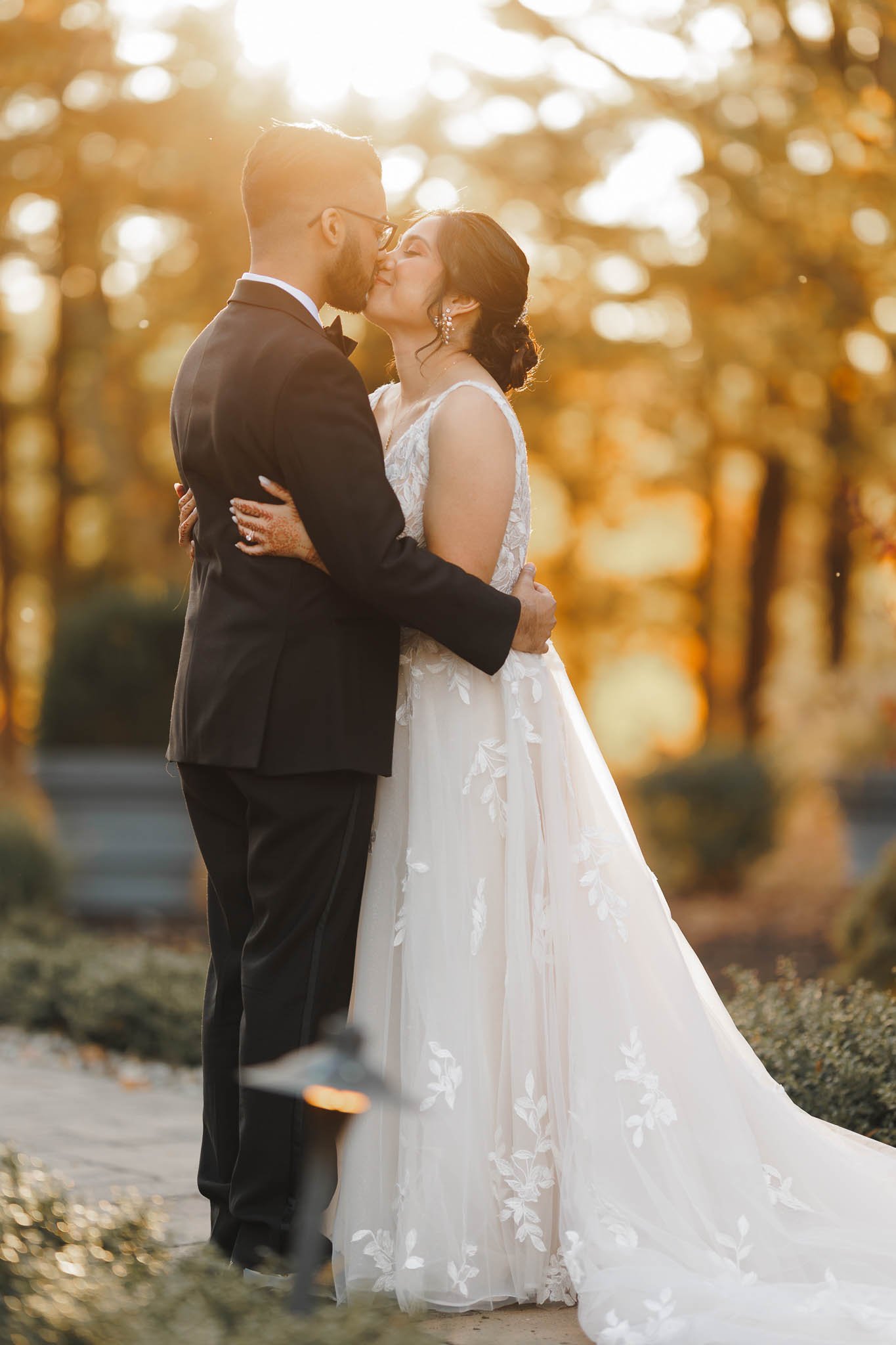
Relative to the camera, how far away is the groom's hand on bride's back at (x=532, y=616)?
11.3 feet

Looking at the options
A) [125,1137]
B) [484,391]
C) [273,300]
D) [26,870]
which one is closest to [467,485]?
[484,391]

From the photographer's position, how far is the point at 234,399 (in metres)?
3.17

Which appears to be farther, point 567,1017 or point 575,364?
point 575,364

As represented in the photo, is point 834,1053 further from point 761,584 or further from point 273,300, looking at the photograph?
point 761,584

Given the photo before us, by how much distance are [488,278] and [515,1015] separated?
1.65 meters

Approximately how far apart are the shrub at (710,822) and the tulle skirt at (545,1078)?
8.02m

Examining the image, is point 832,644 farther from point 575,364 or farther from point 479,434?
point 479,434

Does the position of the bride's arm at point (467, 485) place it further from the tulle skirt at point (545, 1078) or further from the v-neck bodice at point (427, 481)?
the tulle skirt at point (545, 1078)

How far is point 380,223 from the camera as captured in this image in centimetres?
334

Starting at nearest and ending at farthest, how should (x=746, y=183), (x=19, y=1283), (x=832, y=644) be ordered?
(x=19, y=1283) < (x=746, y=183) < (x=832, y=644)

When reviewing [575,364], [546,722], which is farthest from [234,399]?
[575,364]

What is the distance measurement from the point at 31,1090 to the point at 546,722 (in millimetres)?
2984

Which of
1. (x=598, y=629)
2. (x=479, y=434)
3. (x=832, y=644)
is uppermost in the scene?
(x=479, y=434)

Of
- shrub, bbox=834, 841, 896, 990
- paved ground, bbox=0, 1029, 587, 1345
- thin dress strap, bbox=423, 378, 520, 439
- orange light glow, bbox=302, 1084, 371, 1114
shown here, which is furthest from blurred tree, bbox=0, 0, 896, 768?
orange light glow, bbox=302, 1084, 371, 1114
